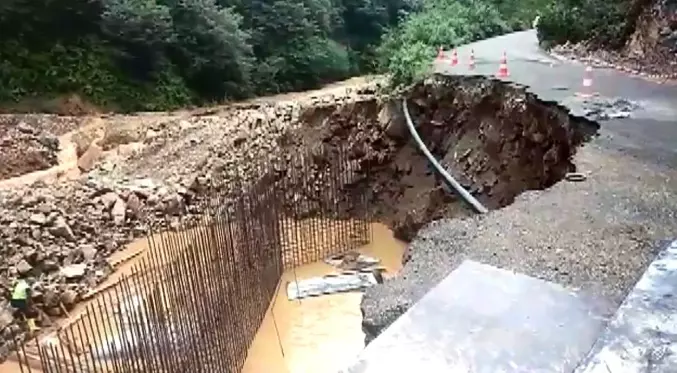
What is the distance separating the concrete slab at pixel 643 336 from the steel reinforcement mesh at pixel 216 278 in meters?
4.99

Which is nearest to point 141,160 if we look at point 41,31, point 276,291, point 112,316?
point 276,291

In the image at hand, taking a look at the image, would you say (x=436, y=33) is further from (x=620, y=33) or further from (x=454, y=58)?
(x=620, y=33)

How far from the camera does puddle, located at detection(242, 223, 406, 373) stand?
27.3 feet

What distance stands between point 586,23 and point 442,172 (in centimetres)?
416

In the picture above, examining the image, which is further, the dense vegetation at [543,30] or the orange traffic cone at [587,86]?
the dense vegetation at [543,30]

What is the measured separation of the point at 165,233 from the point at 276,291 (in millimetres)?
2307

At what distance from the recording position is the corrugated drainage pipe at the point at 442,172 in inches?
369

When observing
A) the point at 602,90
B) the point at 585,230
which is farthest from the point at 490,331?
the point at 602,90

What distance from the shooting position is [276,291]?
1009 cm

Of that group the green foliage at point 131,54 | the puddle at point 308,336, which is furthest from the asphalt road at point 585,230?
the green foliage at point 131,54

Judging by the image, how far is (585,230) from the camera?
488 cm

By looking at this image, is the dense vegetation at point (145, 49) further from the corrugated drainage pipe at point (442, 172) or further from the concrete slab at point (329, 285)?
the concrete slab at point (329, 285)

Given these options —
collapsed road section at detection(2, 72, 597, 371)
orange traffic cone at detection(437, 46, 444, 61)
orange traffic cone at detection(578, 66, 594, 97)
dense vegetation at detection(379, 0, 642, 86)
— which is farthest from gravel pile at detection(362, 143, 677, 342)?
orange traffic cone at detection(437, 46, 444, 61)

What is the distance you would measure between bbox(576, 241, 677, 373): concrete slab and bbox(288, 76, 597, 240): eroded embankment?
4.53 meters
